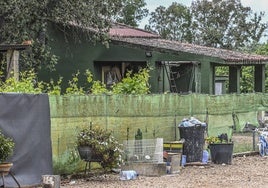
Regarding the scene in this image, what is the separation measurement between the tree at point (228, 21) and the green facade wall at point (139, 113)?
46421 mm

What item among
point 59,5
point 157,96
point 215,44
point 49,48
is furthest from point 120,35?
point 215,44

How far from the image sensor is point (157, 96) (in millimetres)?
16422

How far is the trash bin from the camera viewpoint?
53.3ft

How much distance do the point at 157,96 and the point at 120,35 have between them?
1160 centimetres

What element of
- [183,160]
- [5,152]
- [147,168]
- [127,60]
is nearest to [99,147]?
[147,168]

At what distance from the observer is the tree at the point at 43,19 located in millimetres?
20312

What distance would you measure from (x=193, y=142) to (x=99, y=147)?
376 cm

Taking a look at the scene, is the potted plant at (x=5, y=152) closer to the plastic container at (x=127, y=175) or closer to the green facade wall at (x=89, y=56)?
the plastic container at (x=127, y=175)

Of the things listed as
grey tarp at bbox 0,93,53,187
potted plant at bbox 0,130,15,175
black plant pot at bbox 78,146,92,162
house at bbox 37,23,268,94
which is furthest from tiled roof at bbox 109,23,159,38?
potted plant at bbox 0,130,15,175

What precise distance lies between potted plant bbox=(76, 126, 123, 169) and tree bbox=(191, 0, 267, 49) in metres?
52.5

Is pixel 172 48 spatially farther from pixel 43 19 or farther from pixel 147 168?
pixel 147 168

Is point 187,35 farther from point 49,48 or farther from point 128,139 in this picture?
point 128,139

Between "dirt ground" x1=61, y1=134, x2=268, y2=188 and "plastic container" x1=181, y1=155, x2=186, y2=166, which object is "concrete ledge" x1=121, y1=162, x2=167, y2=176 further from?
"plastic container" x1=181, y1=155, x2=186, y2=166

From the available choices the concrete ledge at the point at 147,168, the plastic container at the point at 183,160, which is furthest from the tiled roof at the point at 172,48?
the concrete ledge at the point at 147,168
